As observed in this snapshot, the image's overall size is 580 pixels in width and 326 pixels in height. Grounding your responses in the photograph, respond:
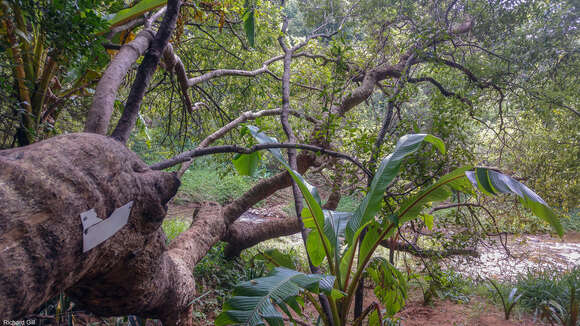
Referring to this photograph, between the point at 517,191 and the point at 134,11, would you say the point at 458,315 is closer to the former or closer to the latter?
the point at 517,191

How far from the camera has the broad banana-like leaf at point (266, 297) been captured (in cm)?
113

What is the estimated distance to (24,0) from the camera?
0.88 meters

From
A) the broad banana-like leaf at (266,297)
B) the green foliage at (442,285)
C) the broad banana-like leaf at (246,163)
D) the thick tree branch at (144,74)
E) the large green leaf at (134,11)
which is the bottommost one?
the green foliage at (442,285)

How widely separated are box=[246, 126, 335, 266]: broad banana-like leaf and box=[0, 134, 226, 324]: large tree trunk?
73cm

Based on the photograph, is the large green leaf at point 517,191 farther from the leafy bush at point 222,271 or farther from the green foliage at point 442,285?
the leafy bush at point 222,271

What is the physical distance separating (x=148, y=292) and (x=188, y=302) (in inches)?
19.5

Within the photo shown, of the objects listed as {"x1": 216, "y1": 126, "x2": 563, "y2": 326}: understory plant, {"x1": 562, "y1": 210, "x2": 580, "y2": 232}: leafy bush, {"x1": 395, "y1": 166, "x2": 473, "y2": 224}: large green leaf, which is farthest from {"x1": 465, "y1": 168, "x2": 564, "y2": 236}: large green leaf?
{"x1": 562, "y1": 210, "x2": 580, "y2": 232}: leafy bush

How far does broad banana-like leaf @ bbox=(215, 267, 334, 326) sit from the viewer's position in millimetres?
1133

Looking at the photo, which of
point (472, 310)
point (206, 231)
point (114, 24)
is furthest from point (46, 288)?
point (472, 310)

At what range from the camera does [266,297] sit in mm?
1220

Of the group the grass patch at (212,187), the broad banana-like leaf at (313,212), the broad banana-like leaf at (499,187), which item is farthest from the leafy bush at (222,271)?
the grass patch at (212,187)

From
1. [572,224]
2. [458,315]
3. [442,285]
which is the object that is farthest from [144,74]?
[572,224]

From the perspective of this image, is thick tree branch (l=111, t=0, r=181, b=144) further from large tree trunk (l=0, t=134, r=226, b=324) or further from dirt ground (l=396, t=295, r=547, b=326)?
dirt ground (l=396, t=295, r=547, b=326)

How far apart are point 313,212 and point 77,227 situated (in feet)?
4.21
